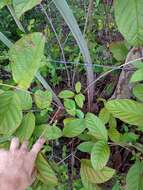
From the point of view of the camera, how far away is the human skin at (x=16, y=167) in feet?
3.24

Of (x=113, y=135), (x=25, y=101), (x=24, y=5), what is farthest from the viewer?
(x=113, y=135)

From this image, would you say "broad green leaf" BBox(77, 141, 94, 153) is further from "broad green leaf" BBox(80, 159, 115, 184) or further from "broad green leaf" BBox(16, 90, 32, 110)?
"broad green leaf" BBox(16, 90, 32, 110)

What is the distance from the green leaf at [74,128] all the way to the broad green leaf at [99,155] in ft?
0.24

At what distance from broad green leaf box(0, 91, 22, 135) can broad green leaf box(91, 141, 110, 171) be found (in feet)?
0.95

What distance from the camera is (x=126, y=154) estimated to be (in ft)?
4.95

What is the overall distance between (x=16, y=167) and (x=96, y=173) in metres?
0.28

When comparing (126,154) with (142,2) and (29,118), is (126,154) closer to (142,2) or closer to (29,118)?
(29,118)

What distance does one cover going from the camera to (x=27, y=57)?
0.93 m

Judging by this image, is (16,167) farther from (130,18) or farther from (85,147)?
(130,18)

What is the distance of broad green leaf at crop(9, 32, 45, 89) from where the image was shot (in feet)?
2.98

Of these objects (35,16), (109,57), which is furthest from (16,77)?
A: (35,16)

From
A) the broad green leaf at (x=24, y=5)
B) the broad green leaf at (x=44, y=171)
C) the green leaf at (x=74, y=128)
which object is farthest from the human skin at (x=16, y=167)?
the broad green leaf at (x=24, y=5)

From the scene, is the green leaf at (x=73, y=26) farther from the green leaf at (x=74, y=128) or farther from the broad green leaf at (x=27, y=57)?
the green leaf at (x=74, y=128)

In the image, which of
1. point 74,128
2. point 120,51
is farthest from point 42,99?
point 120,51
